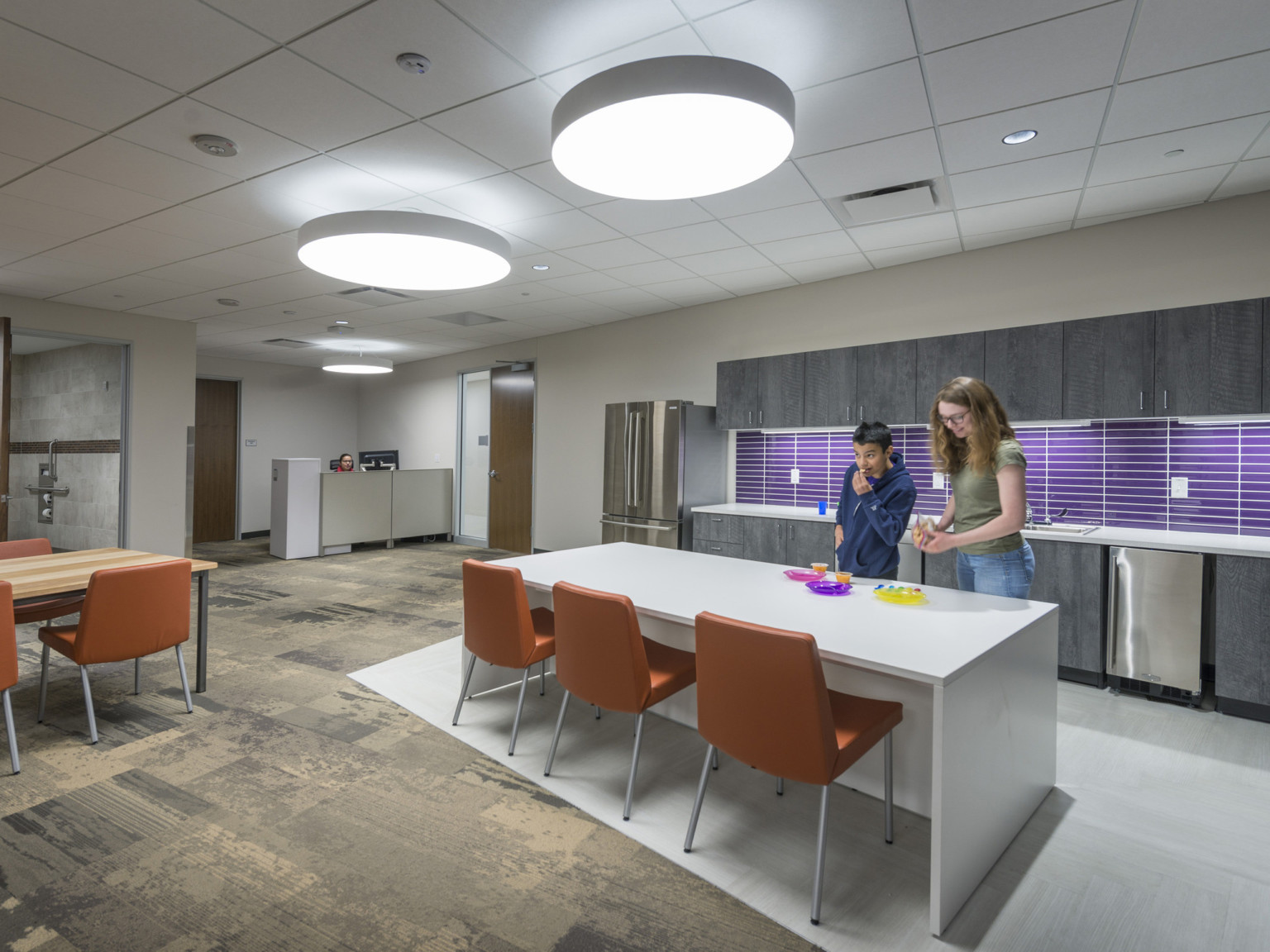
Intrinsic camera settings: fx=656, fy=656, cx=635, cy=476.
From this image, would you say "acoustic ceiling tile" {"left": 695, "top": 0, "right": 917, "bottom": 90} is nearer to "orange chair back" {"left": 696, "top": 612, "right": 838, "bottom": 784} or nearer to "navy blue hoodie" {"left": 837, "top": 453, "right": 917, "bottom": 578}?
"navy blue hoodie" {"left": 837, "top": 453, "right": 917, "bottom": 578}

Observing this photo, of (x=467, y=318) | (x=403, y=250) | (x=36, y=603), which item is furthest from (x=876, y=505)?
(x=467, y=318)

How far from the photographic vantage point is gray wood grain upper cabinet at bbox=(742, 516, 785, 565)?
4.95 meters

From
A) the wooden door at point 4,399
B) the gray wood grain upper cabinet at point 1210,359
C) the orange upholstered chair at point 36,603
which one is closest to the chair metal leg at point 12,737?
the orange upholstered chair at point 36,603

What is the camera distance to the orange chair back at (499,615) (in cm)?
274

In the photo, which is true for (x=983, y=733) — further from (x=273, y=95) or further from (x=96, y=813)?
(x=273, y=95)

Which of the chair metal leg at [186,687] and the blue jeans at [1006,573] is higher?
the blue jeans at [1006,573]

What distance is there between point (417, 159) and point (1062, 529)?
4.27 meters

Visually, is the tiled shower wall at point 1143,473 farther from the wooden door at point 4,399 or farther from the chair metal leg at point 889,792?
the wooden door at point 4,399

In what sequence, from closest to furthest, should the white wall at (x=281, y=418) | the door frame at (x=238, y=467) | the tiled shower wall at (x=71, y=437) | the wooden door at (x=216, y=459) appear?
the tiled shower wall at (x=71, y=437) → the wooden door at (x=216, y=459) → the door frame at (x=238, y=467) → the white wall at (x=281, y=418)

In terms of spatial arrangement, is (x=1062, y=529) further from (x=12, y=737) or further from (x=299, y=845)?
(x=12, y=737)

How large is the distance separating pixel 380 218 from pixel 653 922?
310 cm

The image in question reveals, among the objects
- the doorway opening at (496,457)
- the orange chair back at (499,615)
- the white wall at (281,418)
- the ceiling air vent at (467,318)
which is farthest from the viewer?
the white wall at (281,418)

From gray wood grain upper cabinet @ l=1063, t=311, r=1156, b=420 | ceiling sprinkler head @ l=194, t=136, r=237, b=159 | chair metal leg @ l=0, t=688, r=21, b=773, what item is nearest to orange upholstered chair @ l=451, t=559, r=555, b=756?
chair metal leg @ l=0, t=688, r=21, b=773

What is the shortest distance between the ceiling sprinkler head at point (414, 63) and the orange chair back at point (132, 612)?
2427 mm
